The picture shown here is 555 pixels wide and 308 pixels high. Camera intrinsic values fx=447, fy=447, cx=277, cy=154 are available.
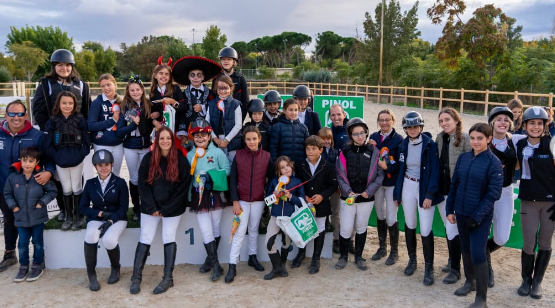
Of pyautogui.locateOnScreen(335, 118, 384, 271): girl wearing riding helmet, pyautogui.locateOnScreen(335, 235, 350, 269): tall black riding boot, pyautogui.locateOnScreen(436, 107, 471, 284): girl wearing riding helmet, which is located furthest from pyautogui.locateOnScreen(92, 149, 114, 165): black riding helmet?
pyautogui.locateOnScreen(436, 107, 471, 284): girl wearing riding helmet

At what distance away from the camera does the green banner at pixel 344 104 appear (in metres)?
7.20

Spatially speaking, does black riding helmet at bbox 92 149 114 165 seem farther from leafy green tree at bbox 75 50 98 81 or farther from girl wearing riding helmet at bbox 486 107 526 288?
leafy green tree at bbox 75 50 98 81

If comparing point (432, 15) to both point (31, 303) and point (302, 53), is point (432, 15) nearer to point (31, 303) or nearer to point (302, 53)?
point (31, 303)

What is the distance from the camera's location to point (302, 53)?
83750mm

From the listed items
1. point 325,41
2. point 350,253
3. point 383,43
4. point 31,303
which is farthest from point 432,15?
point 325,41

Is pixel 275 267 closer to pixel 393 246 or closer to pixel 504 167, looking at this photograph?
pixel 393 246

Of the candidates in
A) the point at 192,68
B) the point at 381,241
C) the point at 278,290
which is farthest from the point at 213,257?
the point at 192,68

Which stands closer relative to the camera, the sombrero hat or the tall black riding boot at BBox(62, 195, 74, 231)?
the tall black riding boot at BBox(62, 195, 74, 231)

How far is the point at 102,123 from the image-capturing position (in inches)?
193

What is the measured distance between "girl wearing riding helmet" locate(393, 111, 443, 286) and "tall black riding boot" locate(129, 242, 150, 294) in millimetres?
2694

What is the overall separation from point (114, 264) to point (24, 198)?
1.15m

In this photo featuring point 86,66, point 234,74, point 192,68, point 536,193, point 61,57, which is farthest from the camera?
point 86,66

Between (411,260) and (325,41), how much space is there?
78623 mm

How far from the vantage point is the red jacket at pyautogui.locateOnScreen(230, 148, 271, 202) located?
4750 mm
